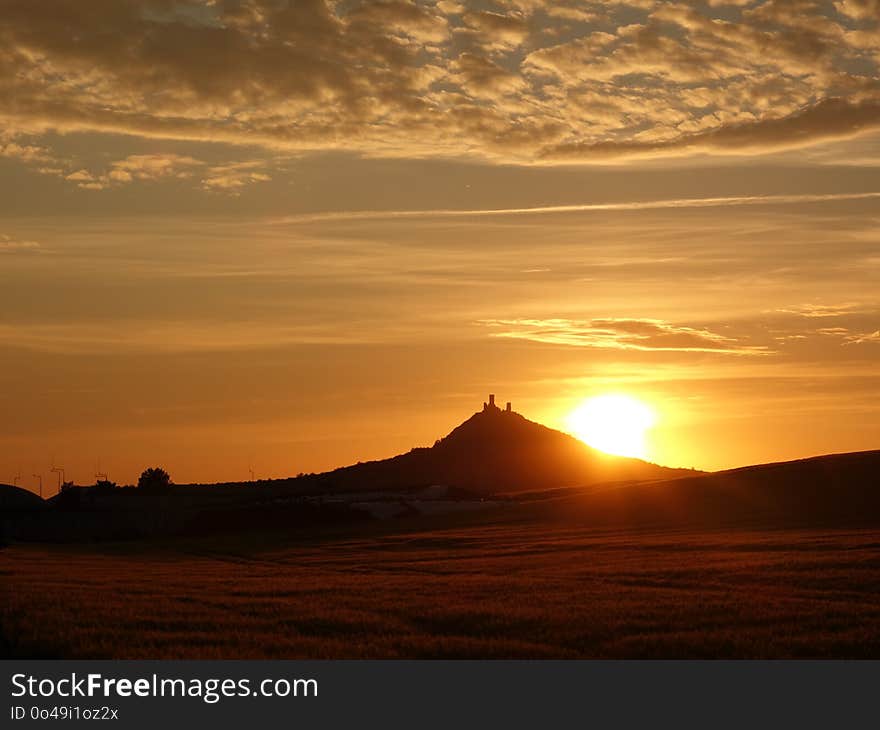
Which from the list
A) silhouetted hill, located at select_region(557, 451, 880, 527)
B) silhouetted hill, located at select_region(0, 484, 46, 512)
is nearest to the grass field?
silhouetted hill, located at select_region(557, 451, 880, 527)

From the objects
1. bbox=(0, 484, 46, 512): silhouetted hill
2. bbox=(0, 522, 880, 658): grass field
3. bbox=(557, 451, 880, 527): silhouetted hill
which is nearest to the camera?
bbox=(0, 522, 880, 658): grass field

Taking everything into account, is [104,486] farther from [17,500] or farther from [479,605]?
[479,605]

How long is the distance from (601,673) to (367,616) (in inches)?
414

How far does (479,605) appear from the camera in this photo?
35688 mm

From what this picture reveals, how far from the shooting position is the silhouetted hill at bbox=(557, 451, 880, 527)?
307 ft

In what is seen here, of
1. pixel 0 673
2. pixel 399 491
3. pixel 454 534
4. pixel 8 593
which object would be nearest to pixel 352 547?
pixel 454 534

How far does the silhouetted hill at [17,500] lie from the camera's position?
6220 inches

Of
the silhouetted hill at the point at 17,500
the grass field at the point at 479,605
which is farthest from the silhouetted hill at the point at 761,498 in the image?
Answer: the silhouetted hill at the point at 17,500

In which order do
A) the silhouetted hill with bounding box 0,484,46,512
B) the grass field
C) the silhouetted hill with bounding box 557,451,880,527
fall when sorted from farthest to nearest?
1. the silhouetted hill with bounding box 0,484,46,512
2. the silhouetted hill with bounding box 557,451,880,527
3. the grass field

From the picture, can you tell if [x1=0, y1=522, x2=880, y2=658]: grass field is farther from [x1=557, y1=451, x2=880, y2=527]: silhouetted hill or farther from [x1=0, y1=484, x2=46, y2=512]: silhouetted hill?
[x1=0, y1=484, x2=46, y2=512]: silhouetted hill

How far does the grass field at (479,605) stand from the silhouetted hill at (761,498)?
29.3 metres

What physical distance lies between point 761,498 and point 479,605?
7742 cm

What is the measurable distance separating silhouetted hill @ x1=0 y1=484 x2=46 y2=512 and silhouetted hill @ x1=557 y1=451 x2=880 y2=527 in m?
78.1

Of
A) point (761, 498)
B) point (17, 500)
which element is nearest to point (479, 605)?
point (761, 498)
